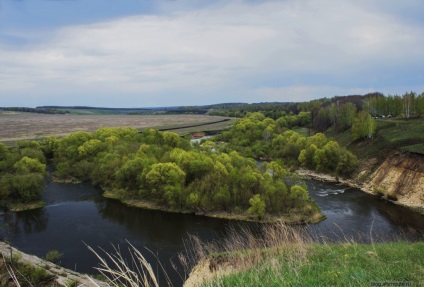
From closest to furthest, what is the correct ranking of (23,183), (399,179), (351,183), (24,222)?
(24,222), (23,183), (399,179), (351,183)

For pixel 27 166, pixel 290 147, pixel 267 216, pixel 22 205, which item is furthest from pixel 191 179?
pixel 290 147

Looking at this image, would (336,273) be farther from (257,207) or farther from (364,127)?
(364,127)

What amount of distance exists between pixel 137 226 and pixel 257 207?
52.2 ft

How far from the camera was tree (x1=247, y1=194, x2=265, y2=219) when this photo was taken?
140 feet

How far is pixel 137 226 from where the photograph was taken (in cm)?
4106

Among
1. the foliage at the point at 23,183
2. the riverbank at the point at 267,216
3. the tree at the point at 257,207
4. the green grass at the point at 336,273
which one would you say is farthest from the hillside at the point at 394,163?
the foliage at the point at 23,183

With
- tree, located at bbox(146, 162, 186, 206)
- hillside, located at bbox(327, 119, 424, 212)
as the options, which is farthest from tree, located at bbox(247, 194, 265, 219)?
hillside, located at bbox(327, 119, 424, 212)

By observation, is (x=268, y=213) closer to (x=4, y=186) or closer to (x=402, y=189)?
(x=402, y=189)

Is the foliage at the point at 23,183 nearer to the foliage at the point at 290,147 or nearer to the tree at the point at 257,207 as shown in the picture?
the tree at the point at 257,207

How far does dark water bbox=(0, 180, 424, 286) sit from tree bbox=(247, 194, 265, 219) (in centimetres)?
327

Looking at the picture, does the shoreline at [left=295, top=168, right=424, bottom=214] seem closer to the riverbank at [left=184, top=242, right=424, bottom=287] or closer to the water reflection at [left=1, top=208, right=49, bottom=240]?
the riverbank at [left=184, top=242, right=424, bottom=287]

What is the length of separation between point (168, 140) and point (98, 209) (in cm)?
2934

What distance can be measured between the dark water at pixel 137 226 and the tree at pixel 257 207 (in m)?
3.27

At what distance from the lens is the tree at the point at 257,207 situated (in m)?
42.6
